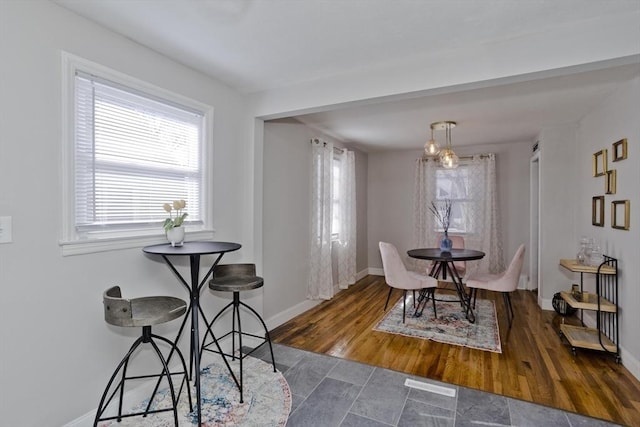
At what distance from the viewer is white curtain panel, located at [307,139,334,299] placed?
13.9 feet

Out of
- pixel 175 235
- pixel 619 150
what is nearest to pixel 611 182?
pixel 619 150

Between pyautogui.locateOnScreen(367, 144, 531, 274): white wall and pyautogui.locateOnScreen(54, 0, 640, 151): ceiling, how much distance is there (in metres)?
2.15

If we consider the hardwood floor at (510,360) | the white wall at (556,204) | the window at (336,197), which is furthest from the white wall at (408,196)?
the hardwood floor at (510,360)

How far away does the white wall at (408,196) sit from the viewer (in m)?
5.29

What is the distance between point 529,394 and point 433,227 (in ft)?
12.0

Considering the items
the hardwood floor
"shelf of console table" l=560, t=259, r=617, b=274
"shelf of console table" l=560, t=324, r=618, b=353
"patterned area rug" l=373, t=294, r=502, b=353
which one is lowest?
the hardwood floor

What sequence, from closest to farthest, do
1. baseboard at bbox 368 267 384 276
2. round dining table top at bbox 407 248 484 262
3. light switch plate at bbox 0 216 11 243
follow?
1. light switch plate at bbox 0 216 11 243
2. round dining table top at bbox 407 248 484 262
3. baseboard at bbox 368 267 384 276

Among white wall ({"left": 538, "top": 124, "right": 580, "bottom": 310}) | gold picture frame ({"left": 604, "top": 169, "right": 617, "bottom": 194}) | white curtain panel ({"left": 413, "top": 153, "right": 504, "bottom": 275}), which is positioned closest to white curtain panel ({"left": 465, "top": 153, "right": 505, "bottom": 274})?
white curtain panel ({"left": 413, "top": 153, "right": 504, "bottom": 275})

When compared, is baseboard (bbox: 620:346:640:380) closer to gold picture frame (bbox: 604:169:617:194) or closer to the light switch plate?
gold picture frame (bbox: 604:169:617:194)

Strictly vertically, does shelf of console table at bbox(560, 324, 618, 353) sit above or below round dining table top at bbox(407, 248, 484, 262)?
below

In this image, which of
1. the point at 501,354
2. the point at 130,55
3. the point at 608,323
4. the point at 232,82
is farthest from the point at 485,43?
the point at 608,323

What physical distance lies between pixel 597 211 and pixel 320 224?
297 centimetres

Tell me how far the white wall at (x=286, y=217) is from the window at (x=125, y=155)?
1.00 metres

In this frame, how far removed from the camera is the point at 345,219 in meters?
5.03
